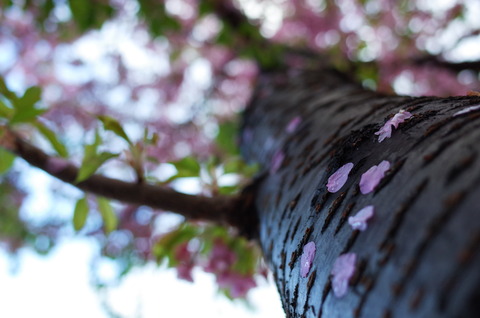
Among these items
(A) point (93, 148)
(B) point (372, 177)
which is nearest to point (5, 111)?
(A) point (93, 148)

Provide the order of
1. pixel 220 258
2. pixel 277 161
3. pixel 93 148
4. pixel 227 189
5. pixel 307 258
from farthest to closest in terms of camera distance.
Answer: pixel 220 258 < pixel 227 189 < pixel 93 148 < pixel 277 161 < pixel 307 258

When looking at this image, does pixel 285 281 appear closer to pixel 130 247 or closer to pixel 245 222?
pixel 245 222

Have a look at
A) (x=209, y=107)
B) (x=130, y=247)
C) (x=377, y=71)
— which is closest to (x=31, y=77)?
(x=209, y=107)

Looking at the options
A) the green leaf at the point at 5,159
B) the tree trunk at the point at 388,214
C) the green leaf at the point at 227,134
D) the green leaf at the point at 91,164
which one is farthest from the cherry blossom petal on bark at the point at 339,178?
the green leaf at the point at 227,134

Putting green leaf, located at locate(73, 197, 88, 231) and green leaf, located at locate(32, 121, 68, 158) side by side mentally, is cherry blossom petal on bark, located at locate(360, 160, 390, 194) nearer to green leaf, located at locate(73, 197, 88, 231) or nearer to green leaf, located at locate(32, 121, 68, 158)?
green leaf, located at locate(32, 121, 68, 158)

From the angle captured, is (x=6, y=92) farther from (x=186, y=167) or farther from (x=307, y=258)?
(x=307, y=258)

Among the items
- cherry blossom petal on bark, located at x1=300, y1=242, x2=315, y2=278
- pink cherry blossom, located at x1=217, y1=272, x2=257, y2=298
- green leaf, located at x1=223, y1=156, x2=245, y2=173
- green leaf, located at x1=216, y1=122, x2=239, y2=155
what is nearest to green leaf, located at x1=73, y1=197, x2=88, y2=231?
green leaf, located at x1=223, y1=156, x2=245, y2=173
